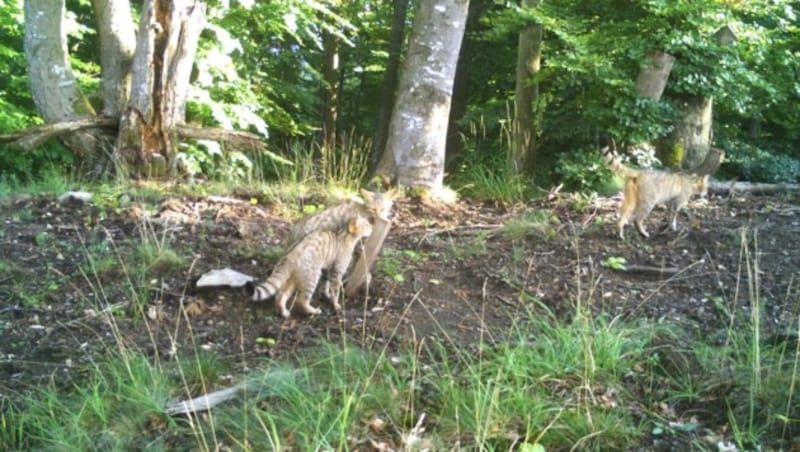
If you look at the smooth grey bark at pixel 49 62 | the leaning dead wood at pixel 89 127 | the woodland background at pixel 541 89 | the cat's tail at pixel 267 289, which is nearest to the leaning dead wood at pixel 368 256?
the cat's tail at pixel 267 289

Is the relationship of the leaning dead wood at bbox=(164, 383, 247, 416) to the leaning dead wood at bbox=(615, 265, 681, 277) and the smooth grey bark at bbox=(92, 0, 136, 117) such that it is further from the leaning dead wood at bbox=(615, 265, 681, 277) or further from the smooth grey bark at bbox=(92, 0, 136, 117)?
the smooth grey bark at bbox=(92, 0, 136, 117)

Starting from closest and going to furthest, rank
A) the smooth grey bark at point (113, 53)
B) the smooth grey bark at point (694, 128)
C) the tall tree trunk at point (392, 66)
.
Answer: the smooth grey bark at point (113, 53)
the smooth grey bark at point (694, 128)
the tall tree trunk at point (392, 66)

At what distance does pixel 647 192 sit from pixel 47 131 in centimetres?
701

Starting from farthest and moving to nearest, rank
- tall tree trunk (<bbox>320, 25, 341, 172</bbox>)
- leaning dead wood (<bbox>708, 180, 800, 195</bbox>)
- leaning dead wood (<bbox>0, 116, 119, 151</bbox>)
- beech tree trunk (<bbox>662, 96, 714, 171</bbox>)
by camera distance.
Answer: tall tree trunk (<bbox>320, 25, 341, 172</bbox>) < beech tree trunk (<bbox>662, 96, 714, 171</bbox>) < leaning dead wood (<bbox>708, 180, 800, 195</bbox>) < leaning dead wood (<bbox>0, 116, 119, 151</bbox>)

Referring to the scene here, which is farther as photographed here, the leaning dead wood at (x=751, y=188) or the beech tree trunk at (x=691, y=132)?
the beech tree trunk at (x=691, y=132)

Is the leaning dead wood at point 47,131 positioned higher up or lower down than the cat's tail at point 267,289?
higher up

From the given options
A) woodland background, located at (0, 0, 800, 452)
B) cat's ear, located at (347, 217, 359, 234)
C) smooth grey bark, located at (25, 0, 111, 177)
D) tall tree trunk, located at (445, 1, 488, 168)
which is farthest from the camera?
tall tree trunk, located at (445, 1, 488, 168)

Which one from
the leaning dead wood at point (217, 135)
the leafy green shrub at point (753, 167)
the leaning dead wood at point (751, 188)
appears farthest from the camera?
the leafy green shrub at point (753, 167)

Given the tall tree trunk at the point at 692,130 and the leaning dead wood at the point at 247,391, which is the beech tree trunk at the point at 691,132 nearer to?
the tall tree trunk at the point at 692,130

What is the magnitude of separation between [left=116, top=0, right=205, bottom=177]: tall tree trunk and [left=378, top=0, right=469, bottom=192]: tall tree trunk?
2.74 m

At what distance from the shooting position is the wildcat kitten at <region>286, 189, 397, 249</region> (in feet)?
16.3

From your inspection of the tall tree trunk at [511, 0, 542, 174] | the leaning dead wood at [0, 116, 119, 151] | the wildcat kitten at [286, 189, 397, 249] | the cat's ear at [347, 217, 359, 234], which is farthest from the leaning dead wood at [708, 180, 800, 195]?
the leaning dead wood at [0, 116, 119, 151]

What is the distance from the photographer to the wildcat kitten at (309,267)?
15.0ft

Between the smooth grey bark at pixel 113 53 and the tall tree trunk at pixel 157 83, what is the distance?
894 millimetres
